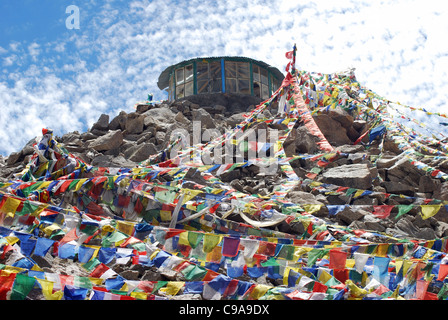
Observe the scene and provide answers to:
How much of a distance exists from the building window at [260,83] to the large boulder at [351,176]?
12008mm

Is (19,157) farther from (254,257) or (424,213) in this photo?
(424,213)

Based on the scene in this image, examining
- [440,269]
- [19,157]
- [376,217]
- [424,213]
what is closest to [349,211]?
[376,217]

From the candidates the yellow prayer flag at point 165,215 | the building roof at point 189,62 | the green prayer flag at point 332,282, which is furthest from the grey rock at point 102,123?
the green prayer flag at point 332,282

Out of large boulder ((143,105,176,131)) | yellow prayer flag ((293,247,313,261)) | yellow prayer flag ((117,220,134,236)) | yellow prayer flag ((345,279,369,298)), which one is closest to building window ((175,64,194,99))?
large boulder ((143,105,176,131))

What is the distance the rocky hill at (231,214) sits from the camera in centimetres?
524

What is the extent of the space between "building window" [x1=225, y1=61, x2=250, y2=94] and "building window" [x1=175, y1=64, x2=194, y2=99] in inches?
74.7

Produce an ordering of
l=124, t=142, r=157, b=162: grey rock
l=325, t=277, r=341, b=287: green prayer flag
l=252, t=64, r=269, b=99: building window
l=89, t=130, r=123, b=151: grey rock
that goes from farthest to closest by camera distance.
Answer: l=252, t=64, r=269, b=99: building window → l=89, t=130, r=123, b=151: grey rock → l=124, t=142, r=157, b=162: grey rock → l=325, t=277, r=341, b=287: green prayer flag

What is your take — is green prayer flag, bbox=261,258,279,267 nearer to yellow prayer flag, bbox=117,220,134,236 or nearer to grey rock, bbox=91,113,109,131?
yellow prayer flag, bbox=117,220,134,236

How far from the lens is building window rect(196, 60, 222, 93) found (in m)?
22.1

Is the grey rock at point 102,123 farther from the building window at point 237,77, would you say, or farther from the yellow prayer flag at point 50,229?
the yellow prayer flag at point 50,229

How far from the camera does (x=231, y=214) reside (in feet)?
26.8

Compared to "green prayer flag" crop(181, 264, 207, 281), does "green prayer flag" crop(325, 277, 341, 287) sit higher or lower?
lower

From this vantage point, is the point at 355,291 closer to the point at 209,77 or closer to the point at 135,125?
the point at 135,125

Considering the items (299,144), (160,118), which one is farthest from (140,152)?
(299,144)
